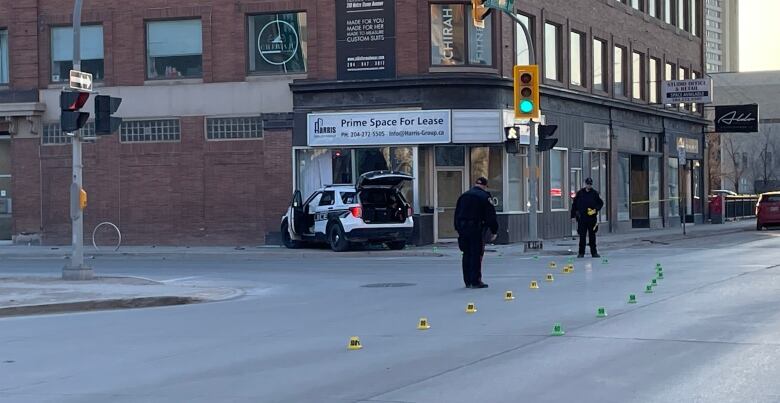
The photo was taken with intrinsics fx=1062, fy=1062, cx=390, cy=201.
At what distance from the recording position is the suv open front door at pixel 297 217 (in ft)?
97.0

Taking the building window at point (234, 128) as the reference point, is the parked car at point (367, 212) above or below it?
below

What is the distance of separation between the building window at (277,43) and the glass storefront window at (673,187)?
70.7 ft

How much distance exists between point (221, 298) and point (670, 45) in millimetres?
36236

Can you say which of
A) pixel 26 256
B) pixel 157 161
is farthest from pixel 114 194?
pixel 26 256

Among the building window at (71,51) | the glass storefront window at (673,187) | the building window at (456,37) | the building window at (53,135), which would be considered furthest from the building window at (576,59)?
the building window at (53,135)

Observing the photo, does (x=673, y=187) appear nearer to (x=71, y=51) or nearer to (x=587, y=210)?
(x=587, y=210)

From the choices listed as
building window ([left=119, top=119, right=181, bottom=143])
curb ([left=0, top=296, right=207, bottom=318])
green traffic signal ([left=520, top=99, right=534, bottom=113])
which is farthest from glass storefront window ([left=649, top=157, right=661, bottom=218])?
curb ([left=0, top=296, right=207, bottom=318])

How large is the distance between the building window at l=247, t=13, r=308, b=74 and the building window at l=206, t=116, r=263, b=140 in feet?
5.07

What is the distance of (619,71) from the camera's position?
1686 inches

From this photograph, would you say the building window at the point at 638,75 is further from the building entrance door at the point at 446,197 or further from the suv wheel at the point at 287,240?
the suv wheel at the point at 287,240

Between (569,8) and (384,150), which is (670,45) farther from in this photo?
(384,150)

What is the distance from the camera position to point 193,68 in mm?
33406

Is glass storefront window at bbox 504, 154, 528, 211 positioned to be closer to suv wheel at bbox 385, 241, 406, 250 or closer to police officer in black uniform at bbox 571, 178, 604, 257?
suv wheel at bbox 385, 241, 406, 250

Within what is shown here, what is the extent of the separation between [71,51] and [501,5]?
15.5 metres
